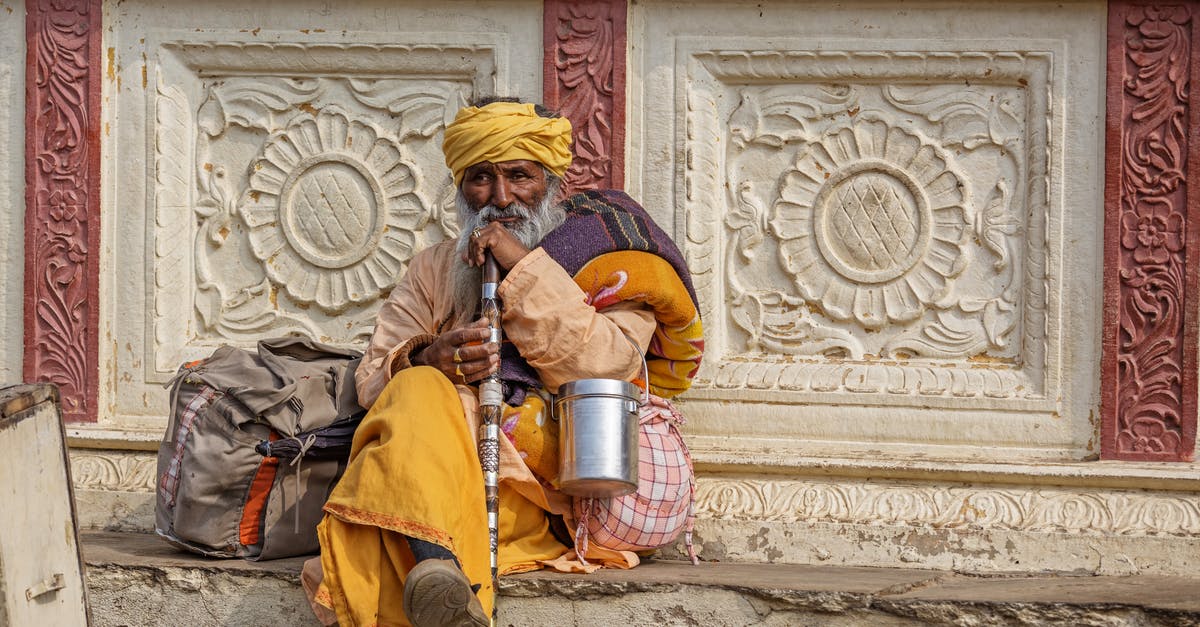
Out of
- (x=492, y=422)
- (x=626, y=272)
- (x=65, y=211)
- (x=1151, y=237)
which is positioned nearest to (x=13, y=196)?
(x=65, y=211)

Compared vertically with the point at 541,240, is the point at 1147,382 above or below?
below

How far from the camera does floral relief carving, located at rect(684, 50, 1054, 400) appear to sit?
4.21 metres

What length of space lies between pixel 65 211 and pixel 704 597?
260 centimetres

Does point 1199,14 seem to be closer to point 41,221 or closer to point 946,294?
point 946,294

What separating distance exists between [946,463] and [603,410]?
124 cm

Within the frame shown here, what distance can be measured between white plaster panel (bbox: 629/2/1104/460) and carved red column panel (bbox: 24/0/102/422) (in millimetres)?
1857

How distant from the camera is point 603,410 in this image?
11.3ft

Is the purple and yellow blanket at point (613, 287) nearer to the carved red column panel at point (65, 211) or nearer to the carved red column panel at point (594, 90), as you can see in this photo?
the carved red column panel at point (594, 90)

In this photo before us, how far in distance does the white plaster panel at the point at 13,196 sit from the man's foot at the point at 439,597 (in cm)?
226

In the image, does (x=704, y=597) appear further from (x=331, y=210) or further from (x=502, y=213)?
(x=331, y=210)

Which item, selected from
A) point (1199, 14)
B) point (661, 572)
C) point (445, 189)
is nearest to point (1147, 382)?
point (1199, 14)

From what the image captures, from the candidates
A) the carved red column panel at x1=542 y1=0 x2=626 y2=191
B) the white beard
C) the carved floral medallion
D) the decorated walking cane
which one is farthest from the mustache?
the carved floral medallion

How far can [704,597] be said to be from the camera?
3.44 m

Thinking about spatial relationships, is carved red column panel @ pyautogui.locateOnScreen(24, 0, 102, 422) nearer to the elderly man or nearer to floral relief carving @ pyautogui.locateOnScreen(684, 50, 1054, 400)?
the elderly man
